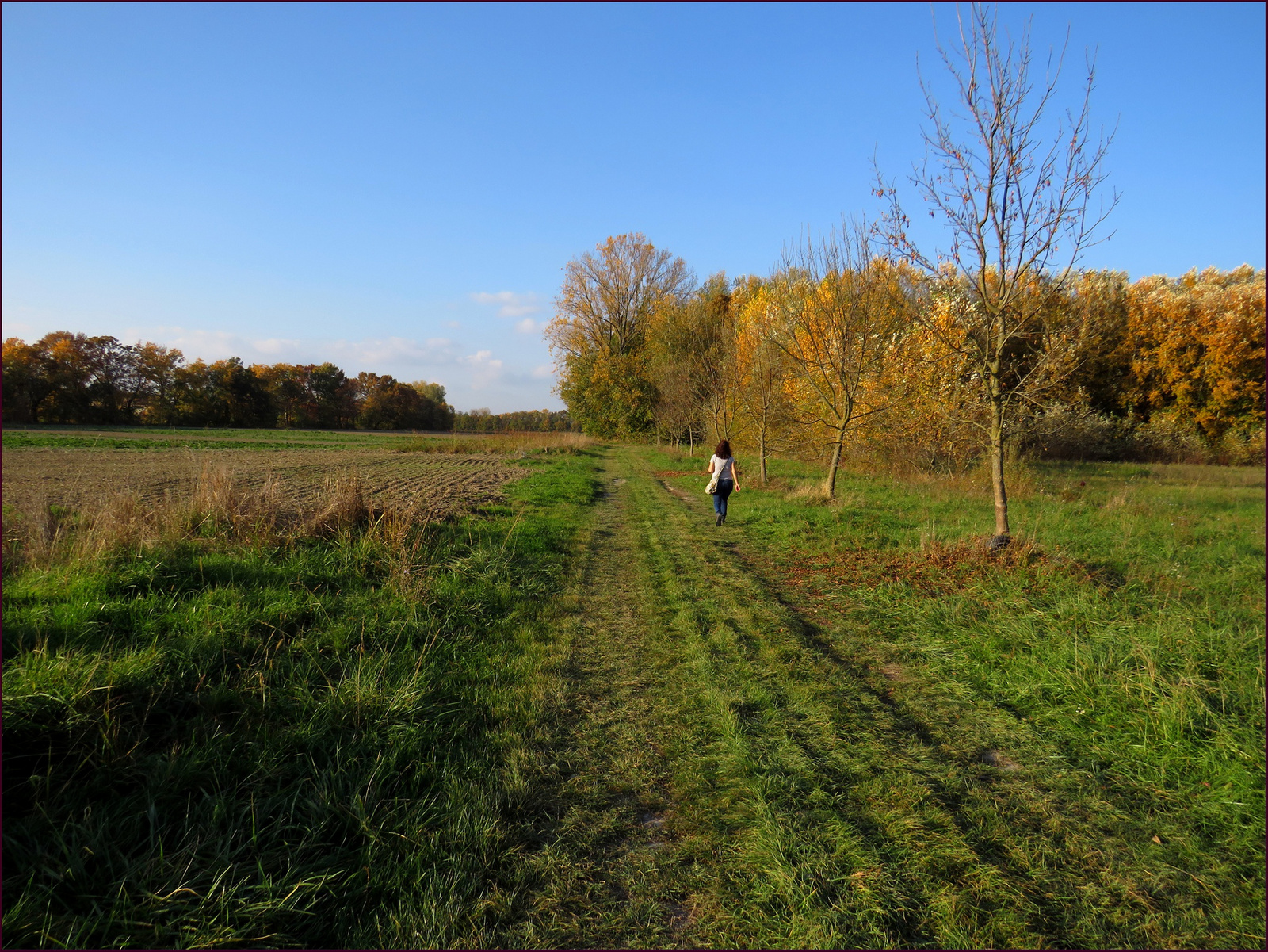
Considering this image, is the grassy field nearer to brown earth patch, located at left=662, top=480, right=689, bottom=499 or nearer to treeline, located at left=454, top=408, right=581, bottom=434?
brown earth patch, located at left=662, top=480, right=689, bottom=499

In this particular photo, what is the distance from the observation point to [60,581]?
467cm

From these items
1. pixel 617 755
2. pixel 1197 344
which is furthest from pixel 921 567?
pixel 1197 344

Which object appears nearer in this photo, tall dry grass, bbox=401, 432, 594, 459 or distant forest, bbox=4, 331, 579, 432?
tall dry grass, bbox=401, 432, 594, 459

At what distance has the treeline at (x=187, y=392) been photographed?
4238cm

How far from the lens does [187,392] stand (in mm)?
58156

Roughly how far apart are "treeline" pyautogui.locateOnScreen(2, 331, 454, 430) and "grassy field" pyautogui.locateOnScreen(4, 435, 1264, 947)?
41.0m

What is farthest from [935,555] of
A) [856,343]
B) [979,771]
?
[856,343]

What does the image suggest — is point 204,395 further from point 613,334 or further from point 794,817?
point 794,817

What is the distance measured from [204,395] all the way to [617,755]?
74.3m

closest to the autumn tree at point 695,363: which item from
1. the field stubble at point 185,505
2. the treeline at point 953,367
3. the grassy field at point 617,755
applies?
the treeline at point 953,367

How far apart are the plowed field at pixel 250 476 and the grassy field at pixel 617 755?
3.27m

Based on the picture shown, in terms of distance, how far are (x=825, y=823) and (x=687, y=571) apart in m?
4.94

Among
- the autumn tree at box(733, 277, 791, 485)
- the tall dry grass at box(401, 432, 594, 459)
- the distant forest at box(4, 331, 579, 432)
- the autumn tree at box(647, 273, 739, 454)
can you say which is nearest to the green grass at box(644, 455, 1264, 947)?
the autumn tree at box(733, 277, 791, 485)

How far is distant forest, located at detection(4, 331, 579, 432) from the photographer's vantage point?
4259 cm
